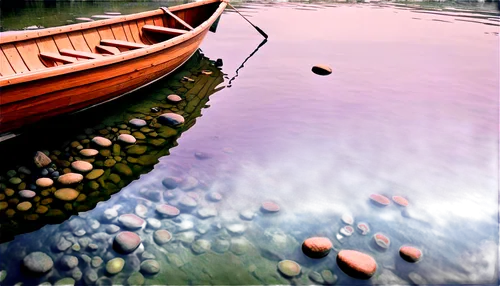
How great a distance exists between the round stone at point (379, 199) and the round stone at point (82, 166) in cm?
421

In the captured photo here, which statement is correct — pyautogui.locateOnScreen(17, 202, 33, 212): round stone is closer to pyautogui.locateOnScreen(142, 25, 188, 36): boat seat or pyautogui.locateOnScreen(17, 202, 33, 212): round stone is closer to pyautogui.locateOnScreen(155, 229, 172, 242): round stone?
pyautogui.locateOnScreen(155, 229, 172, 242): round stone

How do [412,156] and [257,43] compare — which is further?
[257,43]

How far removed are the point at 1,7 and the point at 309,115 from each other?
2092 centimetres

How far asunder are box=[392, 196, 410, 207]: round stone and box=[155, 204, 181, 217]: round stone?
3.05 m

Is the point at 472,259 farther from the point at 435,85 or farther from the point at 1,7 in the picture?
the point at 1,7

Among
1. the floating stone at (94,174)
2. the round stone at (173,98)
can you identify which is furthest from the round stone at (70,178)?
the round stone at (173,98)

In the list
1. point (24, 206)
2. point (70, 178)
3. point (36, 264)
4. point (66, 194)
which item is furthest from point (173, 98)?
point (36, 264)

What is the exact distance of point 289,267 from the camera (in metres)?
4.07

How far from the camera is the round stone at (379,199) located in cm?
524

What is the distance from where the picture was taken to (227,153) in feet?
21.3

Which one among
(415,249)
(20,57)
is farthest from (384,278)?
(20,57)

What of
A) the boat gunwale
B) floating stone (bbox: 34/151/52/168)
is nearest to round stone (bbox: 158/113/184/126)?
the boat gunwale

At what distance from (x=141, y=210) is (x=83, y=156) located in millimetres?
1837

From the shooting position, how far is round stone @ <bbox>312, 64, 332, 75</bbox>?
1145cm
